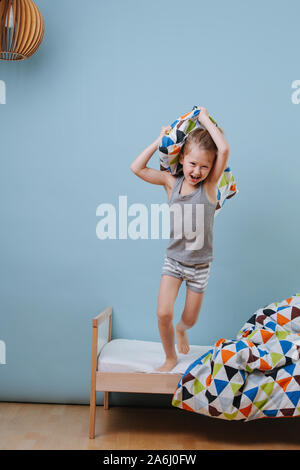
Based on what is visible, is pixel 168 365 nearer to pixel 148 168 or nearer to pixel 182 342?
pixel 182 342

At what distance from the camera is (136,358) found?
2197 millimetres

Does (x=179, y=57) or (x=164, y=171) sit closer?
(x=164, y=171)

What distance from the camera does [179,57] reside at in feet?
8.55

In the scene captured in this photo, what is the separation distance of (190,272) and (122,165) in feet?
2.56

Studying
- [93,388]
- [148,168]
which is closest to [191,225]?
[148,168]

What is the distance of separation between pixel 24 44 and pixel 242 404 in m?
1.93

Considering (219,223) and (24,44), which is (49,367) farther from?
(24,44)

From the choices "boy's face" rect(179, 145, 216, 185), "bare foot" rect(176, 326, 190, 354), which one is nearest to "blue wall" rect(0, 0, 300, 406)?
"bare foot" rect(176, 326, 190, 354)

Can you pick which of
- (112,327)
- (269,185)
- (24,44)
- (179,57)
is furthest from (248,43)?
(112,327)

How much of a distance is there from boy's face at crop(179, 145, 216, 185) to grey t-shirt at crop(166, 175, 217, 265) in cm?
8

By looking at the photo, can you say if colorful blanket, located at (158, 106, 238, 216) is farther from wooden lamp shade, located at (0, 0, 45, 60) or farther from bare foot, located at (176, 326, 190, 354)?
wooden lamp shade, located at (0, 0, 45, 60)

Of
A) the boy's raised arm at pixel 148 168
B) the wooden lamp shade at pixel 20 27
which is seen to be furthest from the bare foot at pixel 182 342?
the wooden lamp shade at pixel 20 27

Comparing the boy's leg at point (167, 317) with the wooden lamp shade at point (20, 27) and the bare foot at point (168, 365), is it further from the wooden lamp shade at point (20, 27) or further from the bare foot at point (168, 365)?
the wooden lamp shade at point (20, 27)

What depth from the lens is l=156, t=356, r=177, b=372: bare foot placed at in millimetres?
2127
